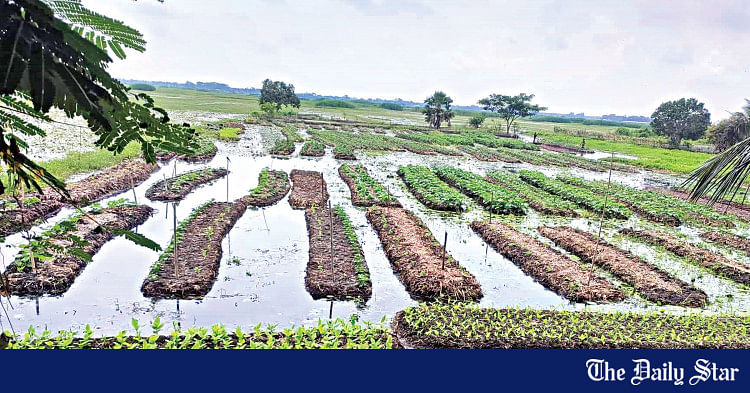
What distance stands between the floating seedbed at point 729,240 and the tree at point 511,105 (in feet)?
150

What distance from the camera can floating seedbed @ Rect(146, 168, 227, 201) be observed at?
18250 millimetres

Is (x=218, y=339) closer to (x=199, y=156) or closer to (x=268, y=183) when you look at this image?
(x=268, y=183)

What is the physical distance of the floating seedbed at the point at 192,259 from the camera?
10.1 m

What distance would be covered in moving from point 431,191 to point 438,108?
42.8 m

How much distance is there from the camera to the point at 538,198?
21.8m

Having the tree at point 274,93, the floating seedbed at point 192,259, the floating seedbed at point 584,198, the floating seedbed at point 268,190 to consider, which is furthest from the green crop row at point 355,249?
the tree at point 274,93

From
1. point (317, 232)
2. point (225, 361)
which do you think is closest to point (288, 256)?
point (317, 232)

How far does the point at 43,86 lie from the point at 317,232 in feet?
43.7

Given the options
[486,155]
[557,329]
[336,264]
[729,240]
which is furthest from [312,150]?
[557,329]

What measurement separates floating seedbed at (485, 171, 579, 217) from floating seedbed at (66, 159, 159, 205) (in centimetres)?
1439


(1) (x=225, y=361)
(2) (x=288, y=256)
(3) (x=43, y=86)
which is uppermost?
(3) (x=43, y=86)

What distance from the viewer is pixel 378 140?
42594 millimetres

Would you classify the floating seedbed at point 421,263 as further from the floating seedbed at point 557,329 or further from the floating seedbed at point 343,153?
the floating seedbed at point 343,153

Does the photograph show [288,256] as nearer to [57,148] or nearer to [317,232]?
[317,232]
